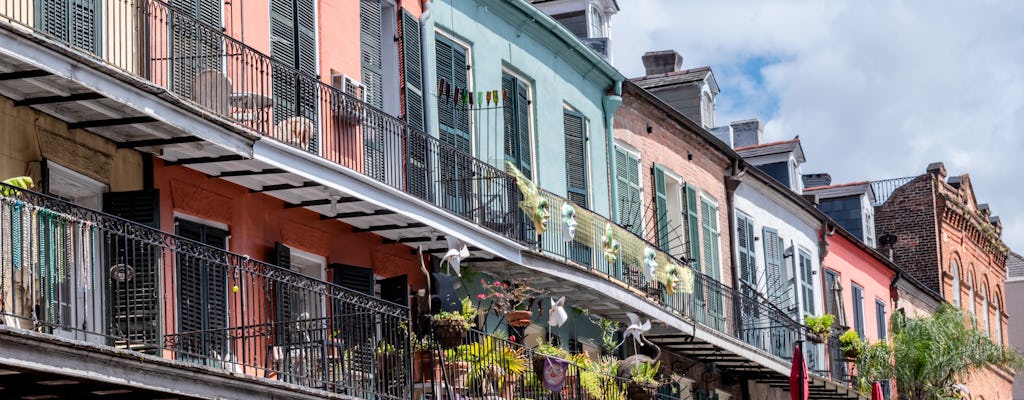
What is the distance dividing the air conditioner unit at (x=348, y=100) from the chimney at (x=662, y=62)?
16.1m

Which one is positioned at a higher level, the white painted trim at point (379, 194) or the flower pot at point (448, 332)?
the white painted trim at point (379, 194)

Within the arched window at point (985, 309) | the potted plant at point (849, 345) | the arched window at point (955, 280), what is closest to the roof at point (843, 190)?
the arched window at point (955, 280)

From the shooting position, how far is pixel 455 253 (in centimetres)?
1886

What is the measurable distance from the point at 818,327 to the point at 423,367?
15.0m

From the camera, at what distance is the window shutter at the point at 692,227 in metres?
28.2

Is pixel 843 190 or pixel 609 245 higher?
pixel 843 190

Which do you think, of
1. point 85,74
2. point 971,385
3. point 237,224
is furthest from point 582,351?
point 971,385

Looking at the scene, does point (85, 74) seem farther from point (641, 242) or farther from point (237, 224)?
point (641, 242)

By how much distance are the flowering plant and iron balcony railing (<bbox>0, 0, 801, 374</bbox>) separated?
55 centimetres

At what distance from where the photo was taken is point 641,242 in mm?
24562

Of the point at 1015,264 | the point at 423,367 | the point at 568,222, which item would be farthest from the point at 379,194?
the point at 1015,264

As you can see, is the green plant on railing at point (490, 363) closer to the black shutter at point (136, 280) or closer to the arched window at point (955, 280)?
the black shutter at point (136, 280)

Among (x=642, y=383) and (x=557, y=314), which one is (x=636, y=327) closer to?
(x=642, y=383)

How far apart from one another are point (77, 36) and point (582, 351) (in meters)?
11.3
